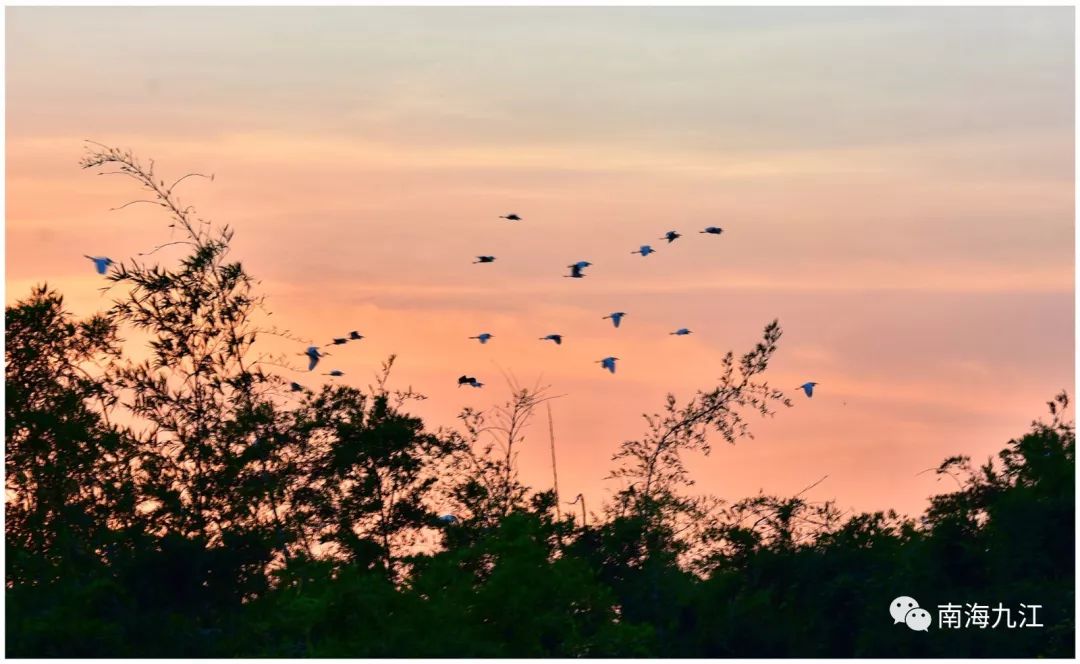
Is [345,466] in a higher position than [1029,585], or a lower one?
higher

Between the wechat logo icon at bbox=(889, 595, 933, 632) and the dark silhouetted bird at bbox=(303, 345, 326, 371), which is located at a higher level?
the dark silhouetted bird at bbox=(303, 345, 326, 371)

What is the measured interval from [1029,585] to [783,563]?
12.2ft

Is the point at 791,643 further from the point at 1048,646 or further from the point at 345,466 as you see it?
the point at 345,466

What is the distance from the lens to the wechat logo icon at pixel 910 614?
72.5ft

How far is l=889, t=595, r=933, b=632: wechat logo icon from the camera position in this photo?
72.5 feet

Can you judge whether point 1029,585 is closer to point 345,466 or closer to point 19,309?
point 345,466

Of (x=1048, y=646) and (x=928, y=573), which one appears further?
(x=928, y=573)

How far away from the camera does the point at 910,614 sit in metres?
22.3

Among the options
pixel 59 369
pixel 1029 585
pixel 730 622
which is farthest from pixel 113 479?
pixel 1029 585

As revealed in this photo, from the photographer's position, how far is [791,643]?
23219 mm

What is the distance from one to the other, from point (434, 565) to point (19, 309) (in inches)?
311

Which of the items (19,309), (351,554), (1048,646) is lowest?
(1048,646)

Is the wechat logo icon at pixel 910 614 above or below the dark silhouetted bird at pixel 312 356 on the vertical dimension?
below

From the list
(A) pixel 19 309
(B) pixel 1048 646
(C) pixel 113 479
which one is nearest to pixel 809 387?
(B) pixel 1048 646
